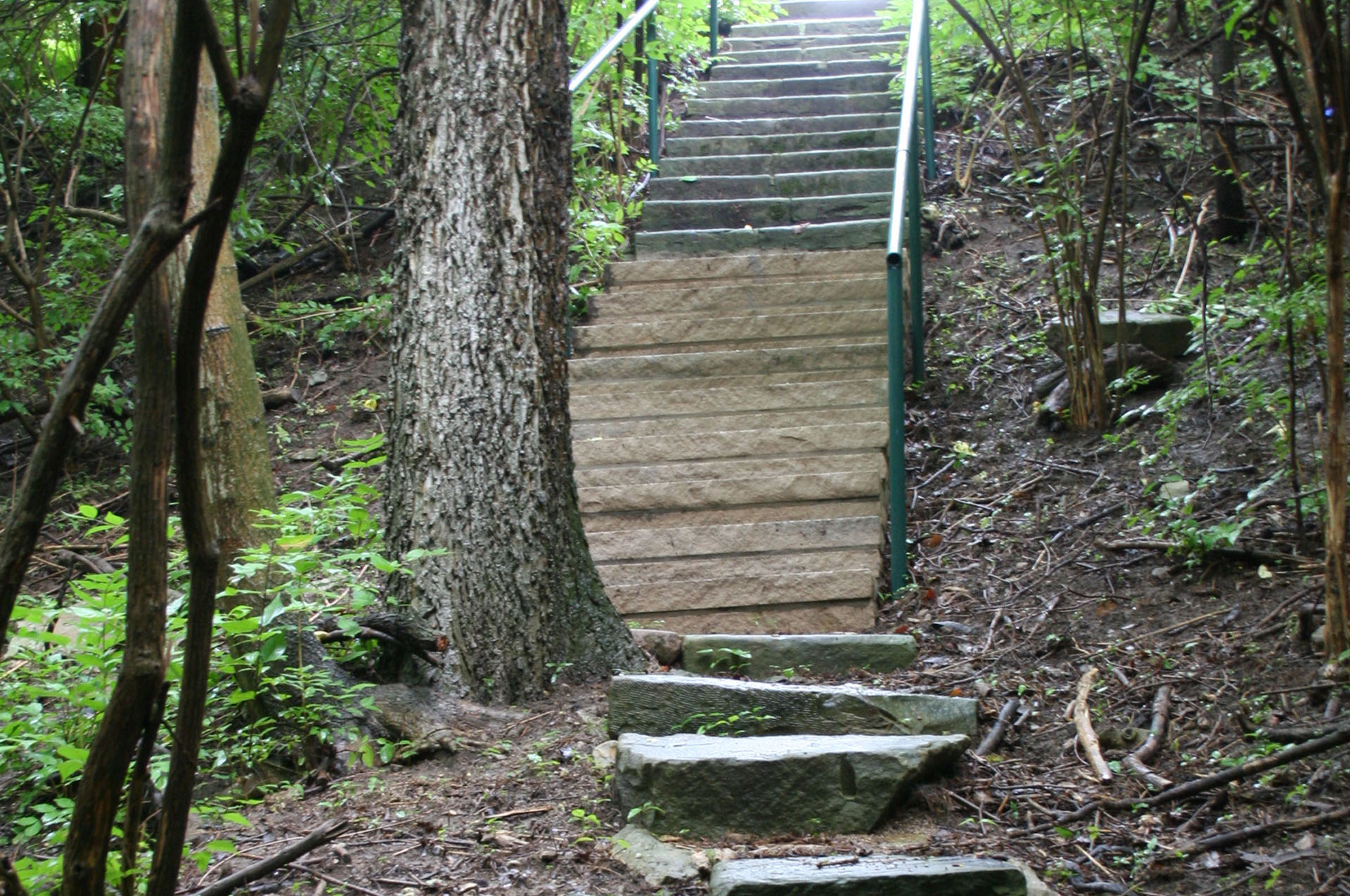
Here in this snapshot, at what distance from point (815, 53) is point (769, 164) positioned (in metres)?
2.12

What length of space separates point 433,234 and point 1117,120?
8.90 ft

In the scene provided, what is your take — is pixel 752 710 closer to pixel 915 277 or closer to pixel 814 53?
pixel 915 277

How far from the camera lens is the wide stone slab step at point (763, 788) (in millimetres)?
2391

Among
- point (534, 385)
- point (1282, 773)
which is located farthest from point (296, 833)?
point (1282, 773)

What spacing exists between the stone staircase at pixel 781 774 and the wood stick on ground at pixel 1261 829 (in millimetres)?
502

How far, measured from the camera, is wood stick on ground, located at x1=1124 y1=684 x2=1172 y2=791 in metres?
2.57

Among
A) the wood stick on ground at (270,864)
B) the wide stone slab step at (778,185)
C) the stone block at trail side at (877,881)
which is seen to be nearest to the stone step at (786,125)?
the wide stone slab step at (778,185)

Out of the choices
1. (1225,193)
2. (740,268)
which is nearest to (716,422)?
(740,268)

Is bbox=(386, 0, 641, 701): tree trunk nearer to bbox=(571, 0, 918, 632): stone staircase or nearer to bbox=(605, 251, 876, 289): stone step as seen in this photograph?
bbox=(571, 0, 918, 632): stone staircase

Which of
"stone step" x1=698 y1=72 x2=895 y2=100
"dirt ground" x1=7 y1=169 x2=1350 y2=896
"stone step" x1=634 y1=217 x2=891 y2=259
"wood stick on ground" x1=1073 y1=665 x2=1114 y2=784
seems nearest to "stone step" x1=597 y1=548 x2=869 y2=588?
"dirt ground" x1=7 y1=169 x2=1350 y2=896

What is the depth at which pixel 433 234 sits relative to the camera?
3.21 meters

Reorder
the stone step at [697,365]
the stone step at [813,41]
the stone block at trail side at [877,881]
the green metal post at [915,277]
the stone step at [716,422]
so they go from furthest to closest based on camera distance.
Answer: the stone step at [813,41], the green metal post at [915,277], the stone step at [697,365], the stone step at [716,422], the stone block at trail side at [877,881]

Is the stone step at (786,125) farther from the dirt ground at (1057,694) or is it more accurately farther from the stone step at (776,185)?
the dirt ground at (1057,694)

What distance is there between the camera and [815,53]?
8.45 meters
